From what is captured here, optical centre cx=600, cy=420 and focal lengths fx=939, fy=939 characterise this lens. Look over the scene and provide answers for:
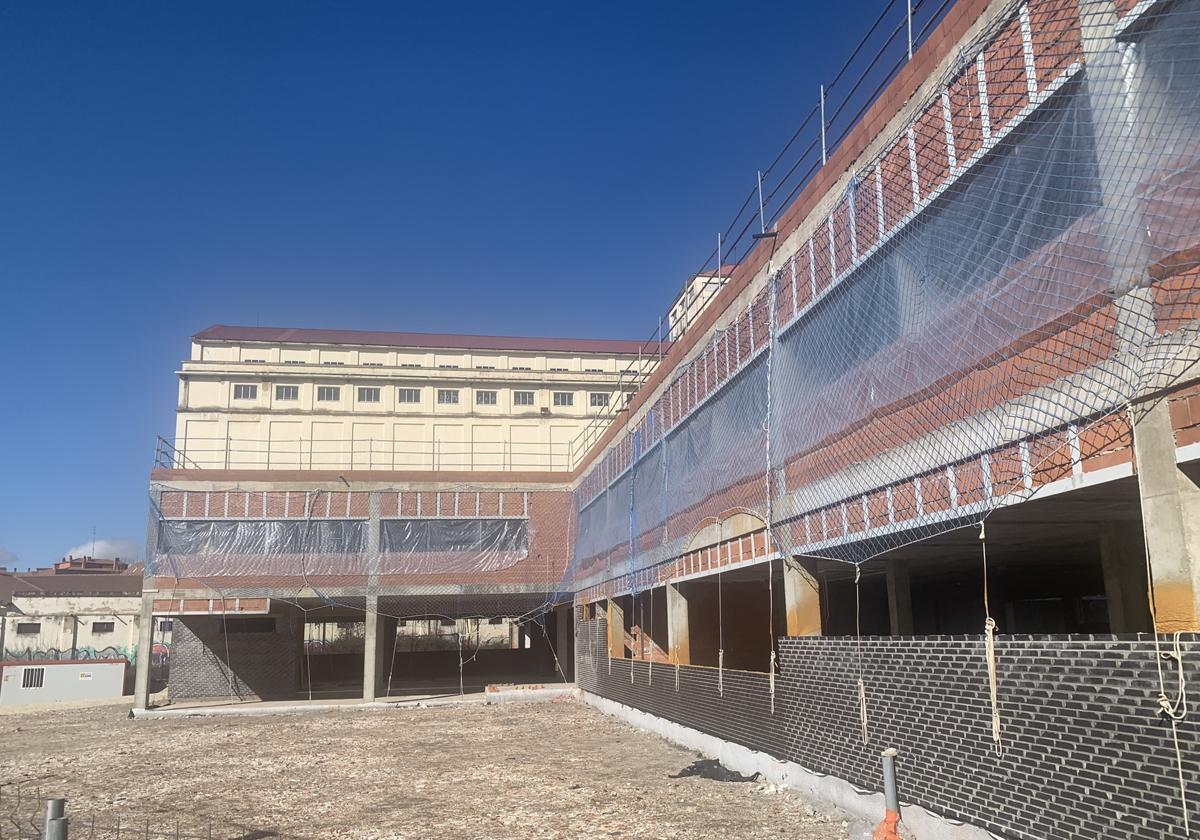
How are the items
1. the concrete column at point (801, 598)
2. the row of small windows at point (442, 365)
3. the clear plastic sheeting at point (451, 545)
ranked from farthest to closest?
the row of small windows at point (442, 365) → the clear plastic sheeting at point (451, 545) → the concrete column at point (801, 598)

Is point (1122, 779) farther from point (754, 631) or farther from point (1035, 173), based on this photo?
point (754, 631)

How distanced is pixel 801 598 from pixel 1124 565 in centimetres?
349

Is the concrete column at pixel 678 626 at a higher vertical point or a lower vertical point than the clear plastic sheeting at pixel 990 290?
lower

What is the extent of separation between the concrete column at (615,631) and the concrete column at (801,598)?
11874mm

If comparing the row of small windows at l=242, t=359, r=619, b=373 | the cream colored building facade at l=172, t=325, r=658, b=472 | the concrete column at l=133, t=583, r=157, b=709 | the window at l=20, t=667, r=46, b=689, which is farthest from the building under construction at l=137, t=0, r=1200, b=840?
the row of small windows at l=242, t=359, r=619, b=373

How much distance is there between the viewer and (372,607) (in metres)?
28.1

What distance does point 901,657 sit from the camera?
8570 mm

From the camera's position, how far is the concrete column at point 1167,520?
5508 millimetres

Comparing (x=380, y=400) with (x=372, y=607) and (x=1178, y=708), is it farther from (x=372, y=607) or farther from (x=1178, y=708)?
(x=1178, y=708)

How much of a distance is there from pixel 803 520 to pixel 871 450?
2008mm

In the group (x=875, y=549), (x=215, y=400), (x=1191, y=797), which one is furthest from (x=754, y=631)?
(x=215, y=400)

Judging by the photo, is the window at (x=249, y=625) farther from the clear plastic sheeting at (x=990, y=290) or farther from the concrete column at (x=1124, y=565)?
the concrete column at (x=1124, y=565)

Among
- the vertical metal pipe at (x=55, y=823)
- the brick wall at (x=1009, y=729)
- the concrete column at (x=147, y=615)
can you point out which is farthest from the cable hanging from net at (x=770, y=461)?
the concrete column at (x=147, y=615)

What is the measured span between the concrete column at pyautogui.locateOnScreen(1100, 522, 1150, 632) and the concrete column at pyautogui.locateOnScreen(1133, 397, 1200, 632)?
3.83 metres
